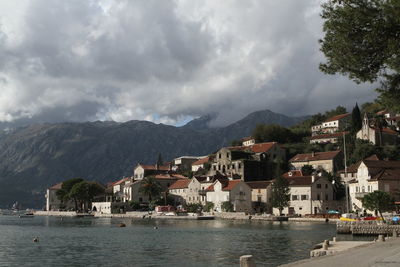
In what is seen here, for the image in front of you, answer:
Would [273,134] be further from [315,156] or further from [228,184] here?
[228,184]

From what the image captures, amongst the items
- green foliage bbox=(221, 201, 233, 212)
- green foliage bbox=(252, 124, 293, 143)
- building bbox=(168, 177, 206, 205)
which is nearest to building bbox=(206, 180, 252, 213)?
green foliage bbox=(221, 201, 233, 212)

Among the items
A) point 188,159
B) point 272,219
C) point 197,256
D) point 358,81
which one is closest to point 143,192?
point 188,159

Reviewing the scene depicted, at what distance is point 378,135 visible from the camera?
445 ft

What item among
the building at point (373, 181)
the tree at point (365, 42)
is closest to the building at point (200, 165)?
the building at point (373, 181)

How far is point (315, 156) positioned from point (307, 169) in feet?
22.1

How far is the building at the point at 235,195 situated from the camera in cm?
12525

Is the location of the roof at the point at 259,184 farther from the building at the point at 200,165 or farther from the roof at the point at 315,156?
the building at the point at 200,165

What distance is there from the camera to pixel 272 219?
10569 centimetres

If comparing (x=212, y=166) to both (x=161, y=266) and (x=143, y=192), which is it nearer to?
(x=143, y=192)

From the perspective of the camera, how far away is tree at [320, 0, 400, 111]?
90.5 feet

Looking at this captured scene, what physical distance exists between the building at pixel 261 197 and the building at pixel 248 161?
13966 mm

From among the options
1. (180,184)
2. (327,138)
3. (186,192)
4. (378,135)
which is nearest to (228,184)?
(186,192)

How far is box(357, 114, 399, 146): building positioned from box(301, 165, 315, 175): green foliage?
1830 centimetres

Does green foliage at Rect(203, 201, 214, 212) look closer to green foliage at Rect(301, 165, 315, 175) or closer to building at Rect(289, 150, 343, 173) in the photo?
green foliage at Rect(301, 165, 315, 175)
